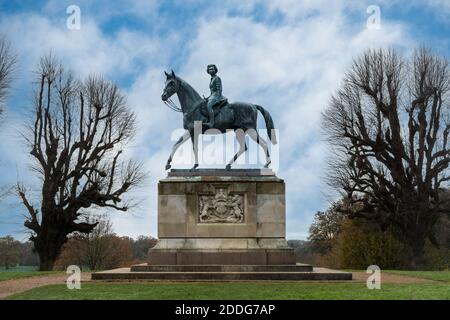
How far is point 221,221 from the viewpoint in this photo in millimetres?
19406

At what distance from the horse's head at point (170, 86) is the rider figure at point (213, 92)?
1227mm

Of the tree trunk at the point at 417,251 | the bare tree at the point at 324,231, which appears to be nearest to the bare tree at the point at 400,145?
the tree trunk at the point at 417,251

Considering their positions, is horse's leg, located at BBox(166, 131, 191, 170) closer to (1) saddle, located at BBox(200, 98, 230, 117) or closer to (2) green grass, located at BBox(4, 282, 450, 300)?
(1) saddle, located at BBox(200, 98, 230, 117)

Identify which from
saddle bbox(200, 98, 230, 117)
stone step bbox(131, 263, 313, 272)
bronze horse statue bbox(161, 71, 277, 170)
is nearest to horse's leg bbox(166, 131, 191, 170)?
bronze horse statue bbox(161, 71, 277, 170)

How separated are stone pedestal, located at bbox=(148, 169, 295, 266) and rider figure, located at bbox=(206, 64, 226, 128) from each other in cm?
221

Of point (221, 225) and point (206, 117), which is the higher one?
point (206, 117)

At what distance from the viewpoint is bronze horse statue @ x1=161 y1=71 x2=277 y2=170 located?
20453 mm

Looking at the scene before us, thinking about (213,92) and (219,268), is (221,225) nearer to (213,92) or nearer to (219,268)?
(219,268)

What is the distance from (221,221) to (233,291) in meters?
5.71

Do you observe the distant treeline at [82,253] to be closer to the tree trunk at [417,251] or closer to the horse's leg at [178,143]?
the tree trunk at [417,251]

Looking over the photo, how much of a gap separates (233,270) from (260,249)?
1.36 m

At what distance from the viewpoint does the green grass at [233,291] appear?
1298cm

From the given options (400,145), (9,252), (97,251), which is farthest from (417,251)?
(9,252)
